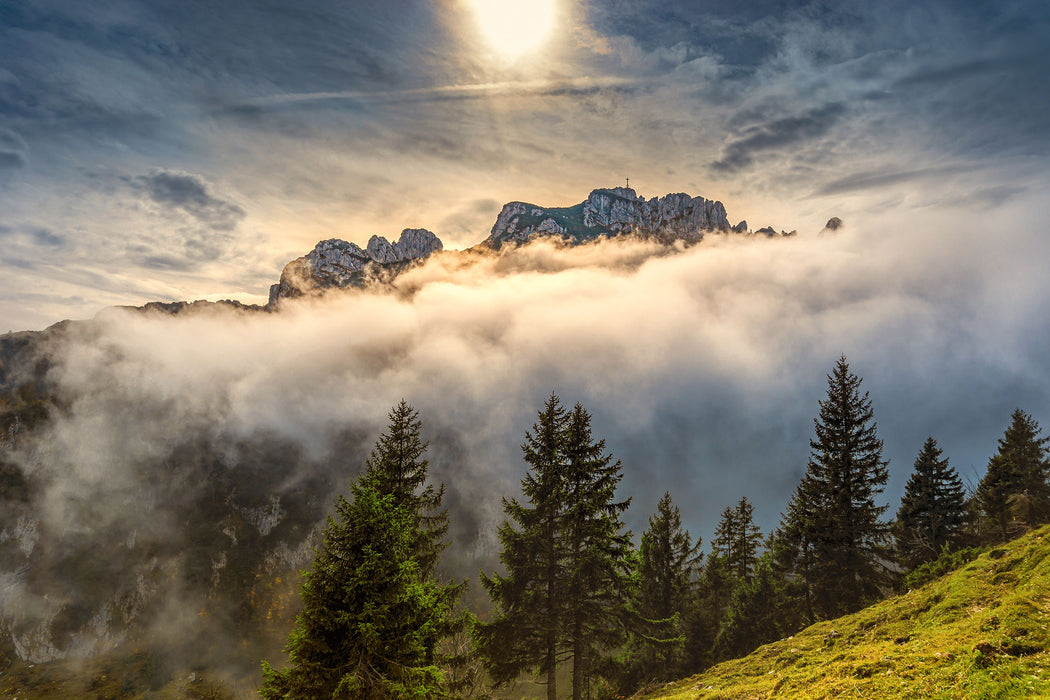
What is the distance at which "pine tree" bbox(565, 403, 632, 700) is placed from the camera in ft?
74.4

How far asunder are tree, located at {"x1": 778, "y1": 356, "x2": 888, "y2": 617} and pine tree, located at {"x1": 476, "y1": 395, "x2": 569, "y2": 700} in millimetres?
19584

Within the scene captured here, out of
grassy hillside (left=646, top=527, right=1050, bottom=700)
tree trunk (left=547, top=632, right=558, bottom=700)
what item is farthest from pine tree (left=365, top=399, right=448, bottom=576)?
grassy hillside (left=646, top=527, right=1050, bottom=700)

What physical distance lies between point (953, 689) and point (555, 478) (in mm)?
15025

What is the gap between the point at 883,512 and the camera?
30047 mm

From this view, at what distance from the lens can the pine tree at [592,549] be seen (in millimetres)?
22672

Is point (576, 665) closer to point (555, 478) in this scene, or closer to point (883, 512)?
point (555, 478)

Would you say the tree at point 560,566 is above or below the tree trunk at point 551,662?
above

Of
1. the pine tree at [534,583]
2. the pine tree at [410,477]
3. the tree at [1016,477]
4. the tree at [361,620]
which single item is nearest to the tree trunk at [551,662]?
the pine tree at [534,583]

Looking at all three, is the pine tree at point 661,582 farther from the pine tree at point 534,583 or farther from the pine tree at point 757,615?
the pine tree at point 534,583

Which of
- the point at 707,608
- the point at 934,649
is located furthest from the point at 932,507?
the point at 934,649

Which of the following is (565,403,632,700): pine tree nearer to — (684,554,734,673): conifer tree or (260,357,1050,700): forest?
(260,357,1050,700): forest

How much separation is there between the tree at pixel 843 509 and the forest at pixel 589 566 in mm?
114

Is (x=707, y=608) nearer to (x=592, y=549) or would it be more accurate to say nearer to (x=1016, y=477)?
(x=1016, y=477)

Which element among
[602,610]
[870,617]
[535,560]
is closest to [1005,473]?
[870,617]
